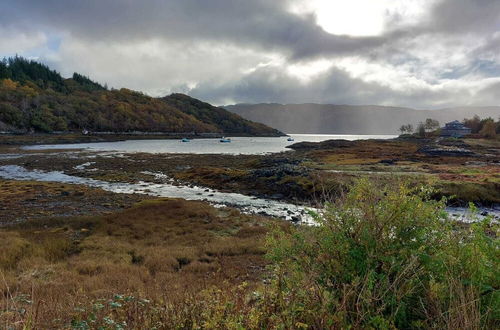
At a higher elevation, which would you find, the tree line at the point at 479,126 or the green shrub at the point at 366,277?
the tree line at the point at 479,126

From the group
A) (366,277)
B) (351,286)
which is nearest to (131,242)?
(351,286)

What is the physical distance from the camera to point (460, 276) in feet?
14.6

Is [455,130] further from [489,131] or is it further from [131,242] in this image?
[131,242]

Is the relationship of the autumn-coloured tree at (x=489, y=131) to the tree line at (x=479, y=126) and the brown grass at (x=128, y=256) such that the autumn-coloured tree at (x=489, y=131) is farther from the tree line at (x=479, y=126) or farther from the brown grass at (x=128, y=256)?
the brown grass at (x=128, y=256)

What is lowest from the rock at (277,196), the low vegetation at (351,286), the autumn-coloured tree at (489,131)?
the rock at (277,196)

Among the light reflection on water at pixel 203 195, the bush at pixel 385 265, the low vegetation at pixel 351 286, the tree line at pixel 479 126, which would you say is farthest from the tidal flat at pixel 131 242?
the tree line at pixel 479 126

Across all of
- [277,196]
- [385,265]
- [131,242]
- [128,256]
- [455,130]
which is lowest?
[277,196]

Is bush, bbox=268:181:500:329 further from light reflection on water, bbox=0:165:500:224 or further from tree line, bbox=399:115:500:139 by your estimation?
tree line, bbox=399:115:500:139

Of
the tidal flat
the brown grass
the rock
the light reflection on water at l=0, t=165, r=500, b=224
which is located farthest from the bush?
the rock

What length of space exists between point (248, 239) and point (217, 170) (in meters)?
28.6

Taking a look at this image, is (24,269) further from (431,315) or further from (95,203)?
(95,203)

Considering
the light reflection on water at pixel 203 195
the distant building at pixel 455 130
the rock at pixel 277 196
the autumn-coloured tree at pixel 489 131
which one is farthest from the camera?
the distant building at pixel 455 130

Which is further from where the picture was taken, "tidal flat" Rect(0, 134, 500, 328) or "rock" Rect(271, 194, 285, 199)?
"rock" Rect(271, 194, 285, 199)

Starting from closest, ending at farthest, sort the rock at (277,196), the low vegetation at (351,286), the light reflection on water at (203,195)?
the low vegetation at (351,286)
the light reflection on water at (203,195)
the rock at (277,196)
